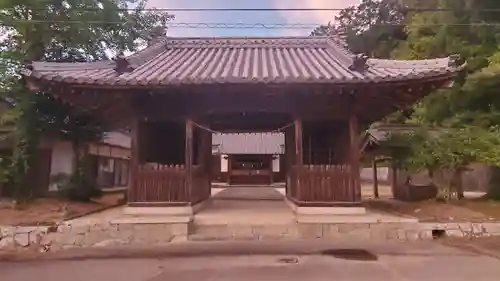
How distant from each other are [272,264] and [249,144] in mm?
29311

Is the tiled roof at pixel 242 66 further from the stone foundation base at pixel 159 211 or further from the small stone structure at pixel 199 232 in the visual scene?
the small stone structure at pixel 199 232

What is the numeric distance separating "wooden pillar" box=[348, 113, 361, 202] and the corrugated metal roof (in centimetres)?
2346

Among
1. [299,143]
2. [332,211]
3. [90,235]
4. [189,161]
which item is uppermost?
[299,143]

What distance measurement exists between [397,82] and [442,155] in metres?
4.43

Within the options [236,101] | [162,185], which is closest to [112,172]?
[162,185]

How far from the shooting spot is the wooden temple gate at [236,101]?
396 inches

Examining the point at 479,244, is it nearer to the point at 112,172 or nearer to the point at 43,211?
the point at 43,211

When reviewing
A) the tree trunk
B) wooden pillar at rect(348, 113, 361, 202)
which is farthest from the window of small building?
the tree trunk

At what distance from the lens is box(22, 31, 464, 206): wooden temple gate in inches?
396

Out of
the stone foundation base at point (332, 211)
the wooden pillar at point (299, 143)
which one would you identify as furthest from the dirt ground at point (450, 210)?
the wooden pillar at point (299, 143)

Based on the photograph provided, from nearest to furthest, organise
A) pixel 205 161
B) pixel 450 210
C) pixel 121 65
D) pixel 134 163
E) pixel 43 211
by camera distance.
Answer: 1. pixel 134 163
2. pixel 121 65
3. pixel 450 210
4. pixel 43 211
5. pixel 205 161

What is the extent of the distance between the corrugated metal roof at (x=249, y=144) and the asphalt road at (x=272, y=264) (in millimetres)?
25958

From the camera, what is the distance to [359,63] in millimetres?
11312

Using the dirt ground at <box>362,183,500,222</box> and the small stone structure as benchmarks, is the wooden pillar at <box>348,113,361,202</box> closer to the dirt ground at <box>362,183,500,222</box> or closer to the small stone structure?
the small stone structure
